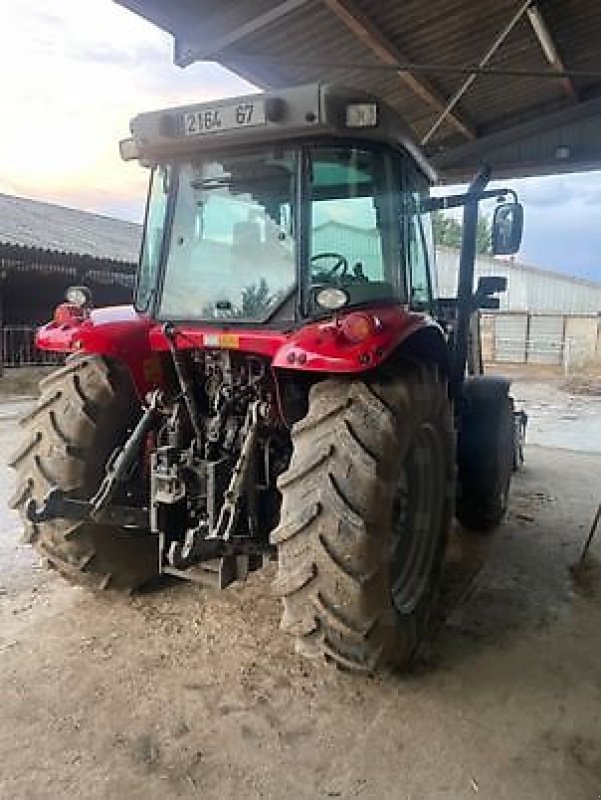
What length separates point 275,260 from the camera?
9.73 ft

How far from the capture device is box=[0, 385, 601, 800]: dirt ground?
87.7 inches

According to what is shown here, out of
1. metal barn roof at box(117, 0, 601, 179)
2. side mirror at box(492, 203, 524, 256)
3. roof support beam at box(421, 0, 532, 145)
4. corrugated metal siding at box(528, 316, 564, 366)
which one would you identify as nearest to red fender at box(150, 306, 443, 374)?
side mirror at box(492, 203, 524, 256)

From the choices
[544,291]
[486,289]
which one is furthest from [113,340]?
[544,291]

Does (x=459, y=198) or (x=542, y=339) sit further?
(x=542, y=339)

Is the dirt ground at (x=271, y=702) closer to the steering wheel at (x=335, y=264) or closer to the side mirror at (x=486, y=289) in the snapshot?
the steering wheel at (x=335, y=264)

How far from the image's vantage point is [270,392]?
3.07 meters

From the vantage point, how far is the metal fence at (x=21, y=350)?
1345 centimetres

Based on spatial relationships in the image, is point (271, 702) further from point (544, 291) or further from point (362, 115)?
point (544, 291)

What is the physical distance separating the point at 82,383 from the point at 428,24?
4136 millimetres

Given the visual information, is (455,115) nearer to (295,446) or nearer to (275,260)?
(275,260)

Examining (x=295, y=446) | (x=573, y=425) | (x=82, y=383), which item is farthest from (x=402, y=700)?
(x=573, y=425)

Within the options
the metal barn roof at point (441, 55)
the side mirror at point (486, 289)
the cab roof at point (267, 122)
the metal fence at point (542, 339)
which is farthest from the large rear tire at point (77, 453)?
the metal fence at point (542, 339)

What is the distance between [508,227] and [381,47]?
2.40m

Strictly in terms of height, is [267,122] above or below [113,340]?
above
